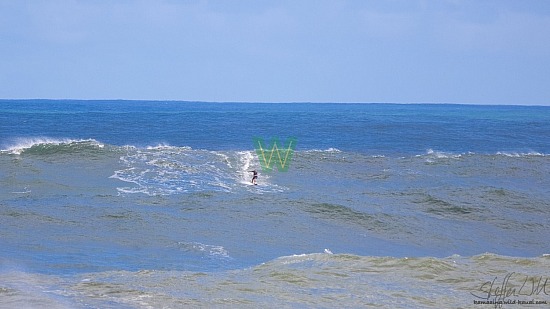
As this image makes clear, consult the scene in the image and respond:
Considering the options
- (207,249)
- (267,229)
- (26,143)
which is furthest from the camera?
(26,143)

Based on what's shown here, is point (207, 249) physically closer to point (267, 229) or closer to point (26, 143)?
point (267, 229)

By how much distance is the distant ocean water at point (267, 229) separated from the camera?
979 cm

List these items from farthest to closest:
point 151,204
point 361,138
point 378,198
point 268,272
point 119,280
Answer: point 361,138
point 378,198
point 151,204
point 268,272
point 119,280

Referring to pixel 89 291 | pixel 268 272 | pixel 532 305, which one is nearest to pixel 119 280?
pixel 89 291

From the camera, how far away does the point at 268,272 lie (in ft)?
37.2

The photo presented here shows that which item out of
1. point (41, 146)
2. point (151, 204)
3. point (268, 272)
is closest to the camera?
point (268, 272)

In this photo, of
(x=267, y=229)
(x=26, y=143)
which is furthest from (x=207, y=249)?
(x=26, y=143)

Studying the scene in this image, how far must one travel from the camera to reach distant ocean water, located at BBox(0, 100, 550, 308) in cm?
979

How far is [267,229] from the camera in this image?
16438 millimetres

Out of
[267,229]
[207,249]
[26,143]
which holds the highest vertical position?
[26,143]

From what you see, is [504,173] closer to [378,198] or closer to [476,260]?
[378,198]

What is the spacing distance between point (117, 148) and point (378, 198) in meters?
14.5

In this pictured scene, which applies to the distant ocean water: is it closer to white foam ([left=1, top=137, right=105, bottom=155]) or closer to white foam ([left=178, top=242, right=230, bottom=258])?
white foam ([left=178, top=242, right=230, bottom=258])

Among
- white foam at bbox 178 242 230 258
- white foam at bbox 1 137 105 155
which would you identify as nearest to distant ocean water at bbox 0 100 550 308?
white foam at bbox 178 242 230 258
